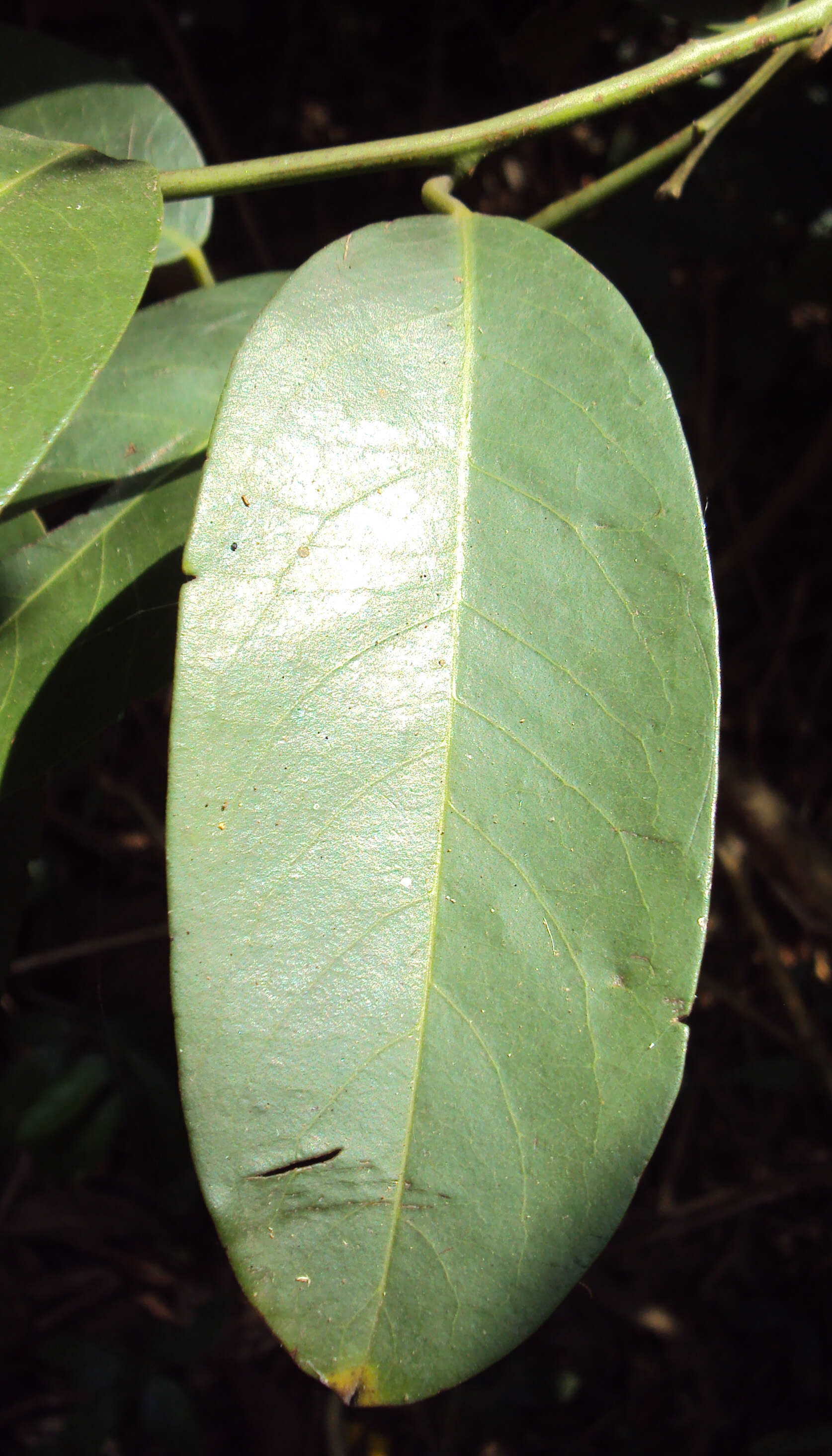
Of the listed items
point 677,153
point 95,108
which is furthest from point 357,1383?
point 95,108

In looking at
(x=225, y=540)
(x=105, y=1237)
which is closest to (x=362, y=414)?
(x=225, y=540)

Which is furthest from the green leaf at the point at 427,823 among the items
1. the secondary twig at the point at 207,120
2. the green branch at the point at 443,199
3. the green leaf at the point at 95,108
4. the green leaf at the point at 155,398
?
the secondary twig at the point at 207,120

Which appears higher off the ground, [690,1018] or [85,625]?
[85,625]

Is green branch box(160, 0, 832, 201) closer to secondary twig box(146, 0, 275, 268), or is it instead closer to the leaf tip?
the leaf tip

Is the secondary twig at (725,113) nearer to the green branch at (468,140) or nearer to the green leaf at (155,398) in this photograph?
the green branch at (468,140)

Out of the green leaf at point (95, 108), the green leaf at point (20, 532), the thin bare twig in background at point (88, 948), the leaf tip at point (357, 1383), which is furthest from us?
the thin bare twig in background at point (88, 948)

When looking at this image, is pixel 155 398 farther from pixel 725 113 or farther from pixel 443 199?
pixel 725 113

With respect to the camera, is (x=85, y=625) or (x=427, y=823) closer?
(x=427, y=823)
